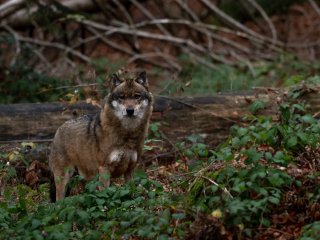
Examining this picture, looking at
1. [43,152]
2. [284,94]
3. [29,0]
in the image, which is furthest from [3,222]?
[29,0]

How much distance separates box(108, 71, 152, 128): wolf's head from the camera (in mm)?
8641

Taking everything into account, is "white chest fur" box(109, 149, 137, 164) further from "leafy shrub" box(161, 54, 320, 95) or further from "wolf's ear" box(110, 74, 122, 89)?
"leafy shrub" box(161, 54, 320, 95)

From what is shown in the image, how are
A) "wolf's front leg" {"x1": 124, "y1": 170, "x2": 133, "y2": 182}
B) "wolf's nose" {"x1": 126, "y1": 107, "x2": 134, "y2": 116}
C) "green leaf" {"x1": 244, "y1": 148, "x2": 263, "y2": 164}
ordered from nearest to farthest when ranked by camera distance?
1. "green leaf" {"x1": 244, "y1": 148, "x2": 263, "y2": 164}
2. "wolf's nose" {"x1": 126, "y1": 107, "x2": 134, "y2": 116}
3. "wolf's front leg" {"x1": 124, "y1": 170, "x2": 133, "y2": 182}

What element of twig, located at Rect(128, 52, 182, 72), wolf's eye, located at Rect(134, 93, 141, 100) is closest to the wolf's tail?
wolf's eye, located at Rect(134, 93, 141, 100)

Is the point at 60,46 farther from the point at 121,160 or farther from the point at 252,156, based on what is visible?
the point at 252,156

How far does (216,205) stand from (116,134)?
2.64 metres

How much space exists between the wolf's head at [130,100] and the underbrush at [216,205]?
4.51ft

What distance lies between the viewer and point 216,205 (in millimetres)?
6410

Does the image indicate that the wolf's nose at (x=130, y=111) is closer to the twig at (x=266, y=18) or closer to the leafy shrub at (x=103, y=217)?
the leafy shrub at (x=103, y=217)

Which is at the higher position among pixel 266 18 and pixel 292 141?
pixel 266 18

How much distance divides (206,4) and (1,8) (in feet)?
18.5

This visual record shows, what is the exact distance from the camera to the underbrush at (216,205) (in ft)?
20.5

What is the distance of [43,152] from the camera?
1012cm

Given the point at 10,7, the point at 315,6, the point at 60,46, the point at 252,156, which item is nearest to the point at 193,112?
the point at 252,156
